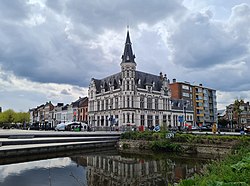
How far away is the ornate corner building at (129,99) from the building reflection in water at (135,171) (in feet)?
107

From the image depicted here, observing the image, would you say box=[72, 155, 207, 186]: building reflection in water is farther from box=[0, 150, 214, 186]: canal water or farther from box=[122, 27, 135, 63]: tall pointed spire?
box=[122, 27, 135, 63]: tall pointed spire

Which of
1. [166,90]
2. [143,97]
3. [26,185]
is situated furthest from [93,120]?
[26,185]

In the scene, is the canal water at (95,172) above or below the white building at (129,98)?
below

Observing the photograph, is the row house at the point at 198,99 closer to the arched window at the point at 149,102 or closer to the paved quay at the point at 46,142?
the arched window at the point at 149,102

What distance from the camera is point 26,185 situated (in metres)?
14.8

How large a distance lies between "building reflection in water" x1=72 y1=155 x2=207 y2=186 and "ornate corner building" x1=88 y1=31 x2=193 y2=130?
32.7 meters

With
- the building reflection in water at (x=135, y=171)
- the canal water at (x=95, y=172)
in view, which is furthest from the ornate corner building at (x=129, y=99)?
the canal water at (x=95, y=172)

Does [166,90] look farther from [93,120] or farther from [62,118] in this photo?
[62,118]

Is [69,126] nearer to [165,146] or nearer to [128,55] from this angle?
[128,55]

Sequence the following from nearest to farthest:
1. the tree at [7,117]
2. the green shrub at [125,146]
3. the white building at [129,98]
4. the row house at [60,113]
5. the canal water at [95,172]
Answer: the canal water at [95,172] → the green shrub at [125,146] → the white building at [129,98] → the row house at [60,113] → the tree at [7,117]

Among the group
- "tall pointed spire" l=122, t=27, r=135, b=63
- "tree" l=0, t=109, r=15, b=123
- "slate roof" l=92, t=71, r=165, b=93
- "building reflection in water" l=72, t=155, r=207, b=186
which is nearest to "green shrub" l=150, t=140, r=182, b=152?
"building reflection in water" l=72, t=155, r=207, b=186

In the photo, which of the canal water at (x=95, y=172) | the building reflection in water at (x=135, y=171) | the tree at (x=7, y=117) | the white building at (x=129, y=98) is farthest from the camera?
the tree at (x=7, y=117)

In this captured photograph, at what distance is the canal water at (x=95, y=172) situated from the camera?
1595cm

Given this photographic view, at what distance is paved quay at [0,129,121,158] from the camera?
82.9 feet
